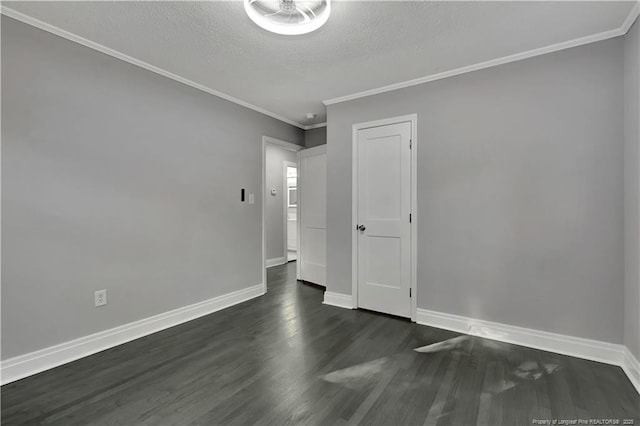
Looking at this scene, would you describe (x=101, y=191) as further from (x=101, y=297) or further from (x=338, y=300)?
(x=338, y=300)

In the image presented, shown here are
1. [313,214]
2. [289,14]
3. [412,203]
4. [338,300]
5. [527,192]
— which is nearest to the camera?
[289,14]

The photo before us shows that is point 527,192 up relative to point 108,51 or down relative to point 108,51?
down

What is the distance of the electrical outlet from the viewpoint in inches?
99.2

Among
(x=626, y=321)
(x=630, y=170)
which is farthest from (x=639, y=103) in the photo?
(x=626, y=321)

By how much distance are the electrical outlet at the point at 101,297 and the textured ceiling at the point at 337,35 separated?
2.04 metres

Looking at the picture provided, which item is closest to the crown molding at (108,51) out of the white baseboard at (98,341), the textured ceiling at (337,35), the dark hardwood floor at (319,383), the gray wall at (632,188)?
the textured ceiling at (337,35)

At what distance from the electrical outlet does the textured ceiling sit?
→ 2045 millimetres

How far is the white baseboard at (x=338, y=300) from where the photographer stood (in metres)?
3.61

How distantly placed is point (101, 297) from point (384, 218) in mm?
2764

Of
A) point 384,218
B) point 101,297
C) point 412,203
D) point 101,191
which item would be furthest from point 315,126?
point 101,297

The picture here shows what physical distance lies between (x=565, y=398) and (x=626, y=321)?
901 millimetres

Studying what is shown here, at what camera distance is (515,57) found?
8.64 feet

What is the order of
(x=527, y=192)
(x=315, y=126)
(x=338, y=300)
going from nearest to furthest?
(x=527, y=192) < (x=338, y=300) < (x=315, y=126)

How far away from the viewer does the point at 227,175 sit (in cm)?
367
